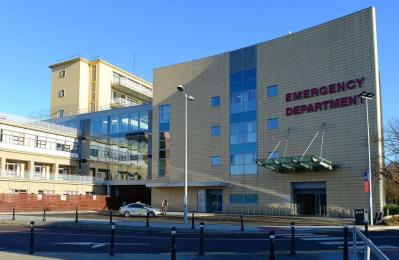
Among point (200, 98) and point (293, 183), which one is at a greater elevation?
point (200, 98)

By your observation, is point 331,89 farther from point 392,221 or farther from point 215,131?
point 392,221

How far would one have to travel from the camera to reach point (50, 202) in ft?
176

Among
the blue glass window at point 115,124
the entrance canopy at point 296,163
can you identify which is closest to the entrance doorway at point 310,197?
the entrance canopy at point 296,163

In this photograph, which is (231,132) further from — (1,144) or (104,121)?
(1,144)

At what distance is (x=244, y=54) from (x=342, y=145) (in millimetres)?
16128

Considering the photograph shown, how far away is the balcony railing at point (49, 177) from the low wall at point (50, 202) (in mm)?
4726

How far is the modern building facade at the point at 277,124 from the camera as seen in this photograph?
4412cm

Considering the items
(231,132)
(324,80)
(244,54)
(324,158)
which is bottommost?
(324,158)

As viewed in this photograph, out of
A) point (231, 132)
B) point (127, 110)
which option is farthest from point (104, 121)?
point (231, 132)

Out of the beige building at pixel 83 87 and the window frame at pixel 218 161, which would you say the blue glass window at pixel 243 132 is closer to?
the window frame at pixel 218 161

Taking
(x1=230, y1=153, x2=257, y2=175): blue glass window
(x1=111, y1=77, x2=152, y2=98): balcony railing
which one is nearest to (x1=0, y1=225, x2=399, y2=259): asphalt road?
(x1=230, y1=153, x2=257, y2=175): blue glass window

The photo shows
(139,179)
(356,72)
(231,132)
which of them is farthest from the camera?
Result: (139,179)

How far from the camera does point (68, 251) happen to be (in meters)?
15.9

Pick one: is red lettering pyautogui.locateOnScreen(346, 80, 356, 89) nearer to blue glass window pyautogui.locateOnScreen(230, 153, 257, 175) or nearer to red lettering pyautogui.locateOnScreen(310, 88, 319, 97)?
red lettering pyautogui.locateOnScreen(310, 88, 319, 97)
